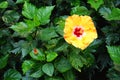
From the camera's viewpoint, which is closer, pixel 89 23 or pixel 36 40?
pixel 89 23

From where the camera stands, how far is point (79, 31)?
1.86 meters

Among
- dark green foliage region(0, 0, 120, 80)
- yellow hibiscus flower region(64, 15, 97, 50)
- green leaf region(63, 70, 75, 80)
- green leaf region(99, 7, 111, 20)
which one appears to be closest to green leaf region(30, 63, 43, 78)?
dark green foliage region(0, 0, 120, 80)

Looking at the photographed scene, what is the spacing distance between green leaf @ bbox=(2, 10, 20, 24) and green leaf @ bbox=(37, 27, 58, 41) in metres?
0.31

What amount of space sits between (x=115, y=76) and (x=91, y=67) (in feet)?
0.82

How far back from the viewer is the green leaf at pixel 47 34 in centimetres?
190

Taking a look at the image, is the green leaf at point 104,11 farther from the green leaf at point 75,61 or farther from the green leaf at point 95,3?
the green leaf at point 75,61

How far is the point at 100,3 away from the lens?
6.65 ft

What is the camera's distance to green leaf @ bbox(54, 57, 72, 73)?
188cm

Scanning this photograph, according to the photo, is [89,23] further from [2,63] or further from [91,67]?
[2,63]

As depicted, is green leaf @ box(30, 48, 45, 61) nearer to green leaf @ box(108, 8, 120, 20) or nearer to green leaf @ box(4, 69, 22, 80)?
green leaf @ box(4, 69, 22, 80)

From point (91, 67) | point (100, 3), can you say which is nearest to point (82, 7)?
point (100, 3)

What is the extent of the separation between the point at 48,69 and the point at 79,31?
0.29 metres

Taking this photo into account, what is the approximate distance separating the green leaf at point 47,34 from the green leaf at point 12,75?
0.32 meters

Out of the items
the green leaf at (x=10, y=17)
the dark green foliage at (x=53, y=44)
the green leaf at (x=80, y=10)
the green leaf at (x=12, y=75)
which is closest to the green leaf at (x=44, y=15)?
the dark green foliage at (x=53, y=44)
